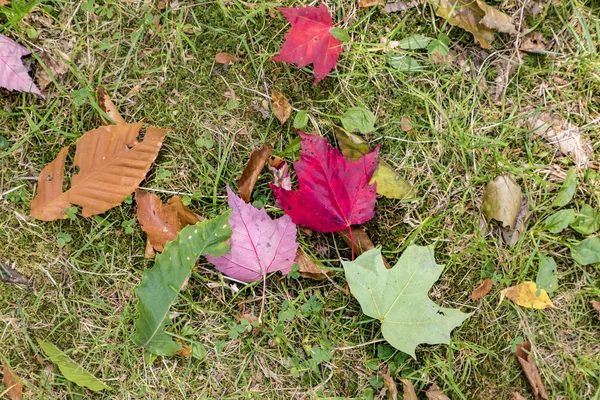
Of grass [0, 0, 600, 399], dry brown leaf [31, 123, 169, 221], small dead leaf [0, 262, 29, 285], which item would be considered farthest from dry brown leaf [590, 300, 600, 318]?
small dead leaf [0, 262, 29, 285]

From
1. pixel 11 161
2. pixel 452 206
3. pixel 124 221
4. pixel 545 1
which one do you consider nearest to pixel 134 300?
pixel 124 221

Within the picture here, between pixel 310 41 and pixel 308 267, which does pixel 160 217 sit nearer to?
pixel 308 267

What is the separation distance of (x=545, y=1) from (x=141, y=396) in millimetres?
2597

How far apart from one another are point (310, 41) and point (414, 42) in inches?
19.6

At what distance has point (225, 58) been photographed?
88.0 inches

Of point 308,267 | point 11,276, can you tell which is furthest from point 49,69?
point 308,267

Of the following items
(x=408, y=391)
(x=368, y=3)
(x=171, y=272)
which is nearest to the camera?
(x=171, y=272)

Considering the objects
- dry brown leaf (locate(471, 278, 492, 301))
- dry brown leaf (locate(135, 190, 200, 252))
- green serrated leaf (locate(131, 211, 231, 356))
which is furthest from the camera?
dry brown leaf (locate(471, 278, 492, 301))

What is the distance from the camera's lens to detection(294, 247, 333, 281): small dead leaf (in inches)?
85.8

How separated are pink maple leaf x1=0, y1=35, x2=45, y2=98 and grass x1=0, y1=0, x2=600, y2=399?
0.06 meters

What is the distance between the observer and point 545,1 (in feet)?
7.57

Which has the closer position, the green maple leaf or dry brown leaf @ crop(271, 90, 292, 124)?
the green maple leaf

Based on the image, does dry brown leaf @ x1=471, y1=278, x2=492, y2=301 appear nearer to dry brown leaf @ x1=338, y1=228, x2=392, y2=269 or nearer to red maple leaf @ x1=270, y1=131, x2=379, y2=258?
dry brown leaf @ x1=338, y1=228, x2=392, y2=269

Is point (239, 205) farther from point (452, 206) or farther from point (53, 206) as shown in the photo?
point (452, 206)
